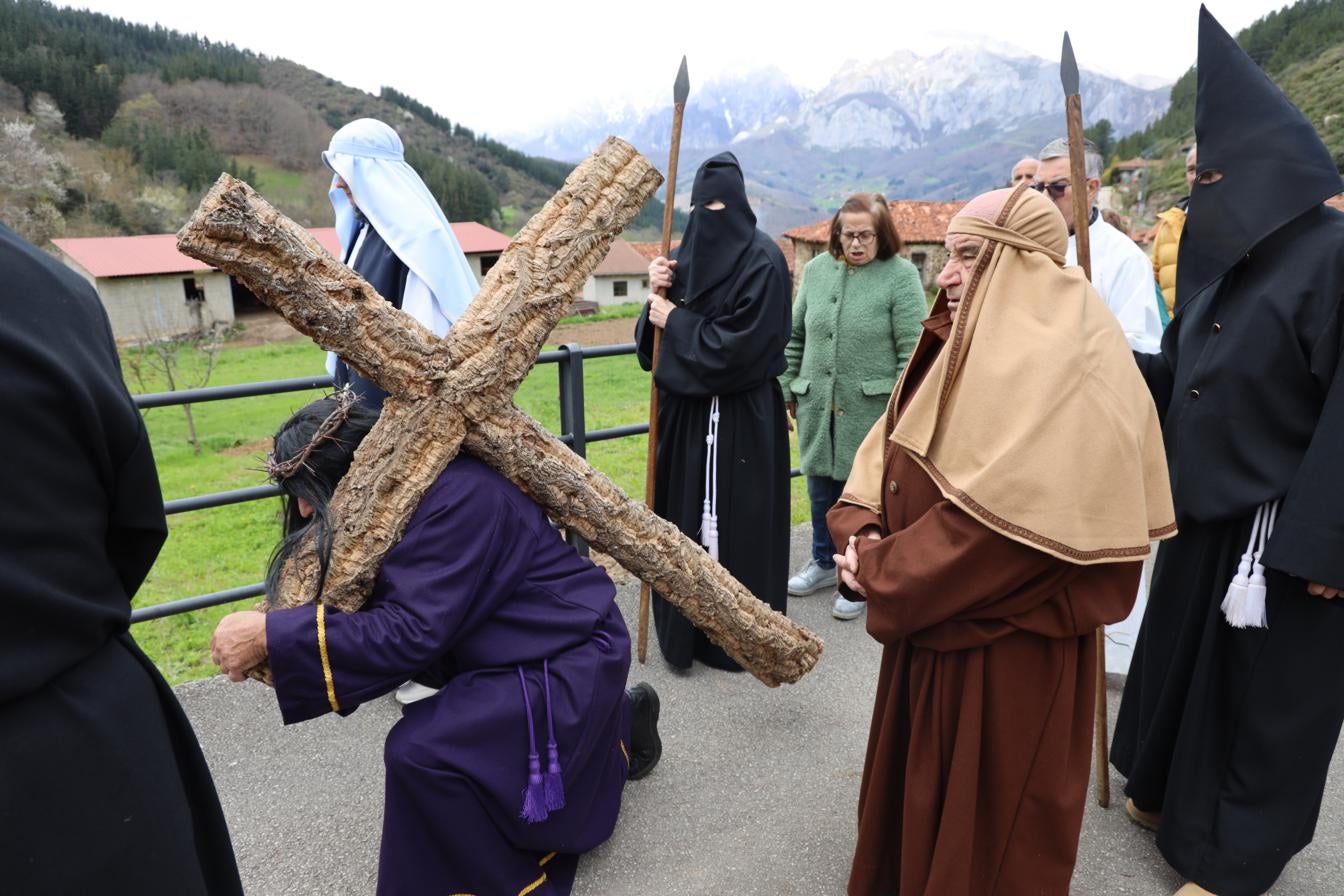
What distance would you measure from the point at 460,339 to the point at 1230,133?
7.09 ft

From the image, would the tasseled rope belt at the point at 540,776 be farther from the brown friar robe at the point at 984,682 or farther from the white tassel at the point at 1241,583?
the white tassel at the point at 1241,583

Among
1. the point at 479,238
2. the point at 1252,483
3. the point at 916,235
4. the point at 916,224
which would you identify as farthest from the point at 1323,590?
the point at 916,224

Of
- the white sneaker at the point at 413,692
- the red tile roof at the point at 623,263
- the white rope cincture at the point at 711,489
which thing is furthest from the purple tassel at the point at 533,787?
the red tile roof at the point at 623,263

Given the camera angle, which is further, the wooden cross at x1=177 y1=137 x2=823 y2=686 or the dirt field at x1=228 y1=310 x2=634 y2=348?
the dirt field at x1=228 y1=310 x2=634 y2=348

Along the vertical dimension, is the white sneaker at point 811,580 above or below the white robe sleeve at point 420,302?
below

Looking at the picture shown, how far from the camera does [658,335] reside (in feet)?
11.8

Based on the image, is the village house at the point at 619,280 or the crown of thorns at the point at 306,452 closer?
the crown of thorns at the point at 306,452

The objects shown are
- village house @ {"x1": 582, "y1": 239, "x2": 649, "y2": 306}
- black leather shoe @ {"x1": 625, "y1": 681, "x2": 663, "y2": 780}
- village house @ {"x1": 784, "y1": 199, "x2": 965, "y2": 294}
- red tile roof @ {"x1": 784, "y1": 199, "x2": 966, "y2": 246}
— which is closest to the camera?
black leather shoe @ {"x1": 625, "y1": 681, "x2": 663, "y2": 780}

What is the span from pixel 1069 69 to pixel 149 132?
71524mm

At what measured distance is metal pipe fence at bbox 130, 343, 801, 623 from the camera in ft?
10.7

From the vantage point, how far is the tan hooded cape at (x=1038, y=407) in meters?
1.75

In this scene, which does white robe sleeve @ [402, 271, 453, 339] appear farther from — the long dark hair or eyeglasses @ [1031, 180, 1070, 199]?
eyeglasses @ [1031, 180, 1070, 199]

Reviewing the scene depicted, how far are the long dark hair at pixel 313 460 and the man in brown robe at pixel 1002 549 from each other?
4.47ft

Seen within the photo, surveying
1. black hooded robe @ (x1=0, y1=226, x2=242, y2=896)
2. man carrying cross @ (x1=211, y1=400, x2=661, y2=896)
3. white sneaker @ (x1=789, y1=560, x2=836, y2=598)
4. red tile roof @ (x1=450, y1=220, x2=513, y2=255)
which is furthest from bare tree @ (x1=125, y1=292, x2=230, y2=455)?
red tile roof @ (x1=450, y1=220, x2=513, y2=255)
